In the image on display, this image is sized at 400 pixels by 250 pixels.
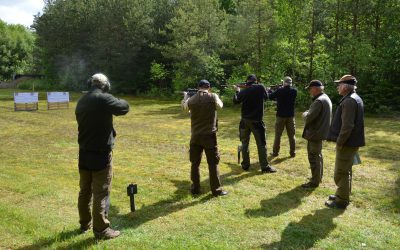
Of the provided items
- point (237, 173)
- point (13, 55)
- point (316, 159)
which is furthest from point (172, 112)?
point (13, 55)

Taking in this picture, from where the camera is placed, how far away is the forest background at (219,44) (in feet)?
65.9

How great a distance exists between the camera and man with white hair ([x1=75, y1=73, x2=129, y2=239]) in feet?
16.6

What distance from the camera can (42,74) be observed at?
43156mm

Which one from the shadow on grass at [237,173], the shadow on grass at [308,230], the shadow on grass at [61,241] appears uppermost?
the shadow on grass at [237,173]

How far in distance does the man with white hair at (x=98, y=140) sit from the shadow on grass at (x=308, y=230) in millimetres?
2193

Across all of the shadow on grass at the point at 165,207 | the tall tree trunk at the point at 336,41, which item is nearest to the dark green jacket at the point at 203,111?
the shadow on grass at the point at 165,207

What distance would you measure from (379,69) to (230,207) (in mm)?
16198

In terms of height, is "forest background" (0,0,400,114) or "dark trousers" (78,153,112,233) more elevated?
"forest background" (0,0,400,114)

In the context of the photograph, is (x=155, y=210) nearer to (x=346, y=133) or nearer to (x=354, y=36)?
(x=346, y=133)

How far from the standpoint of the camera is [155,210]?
21.2 ft

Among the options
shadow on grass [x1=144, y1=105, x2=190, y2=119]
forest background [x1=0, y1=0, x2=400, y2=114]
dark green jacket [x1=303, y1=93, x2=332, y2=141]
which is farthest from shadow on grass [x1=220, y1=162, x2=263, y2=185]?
forest background [x1=0, y1=0, x2=400, y2=114]

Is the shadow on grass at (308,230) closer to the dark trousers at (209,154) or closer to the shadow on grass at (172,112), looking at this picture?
the dark trousers at (209,154)

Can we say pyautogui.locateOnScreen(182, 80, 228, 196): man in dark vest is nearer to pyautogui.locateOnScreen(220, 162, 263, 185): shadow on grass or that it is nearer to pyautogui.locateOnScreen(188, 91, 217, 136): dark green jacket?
pyautogui.locateOnScreen(188, 91, 217, 136): dark green jacket

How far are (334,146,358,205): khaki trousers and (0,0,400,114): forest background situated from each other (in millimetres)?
13842
